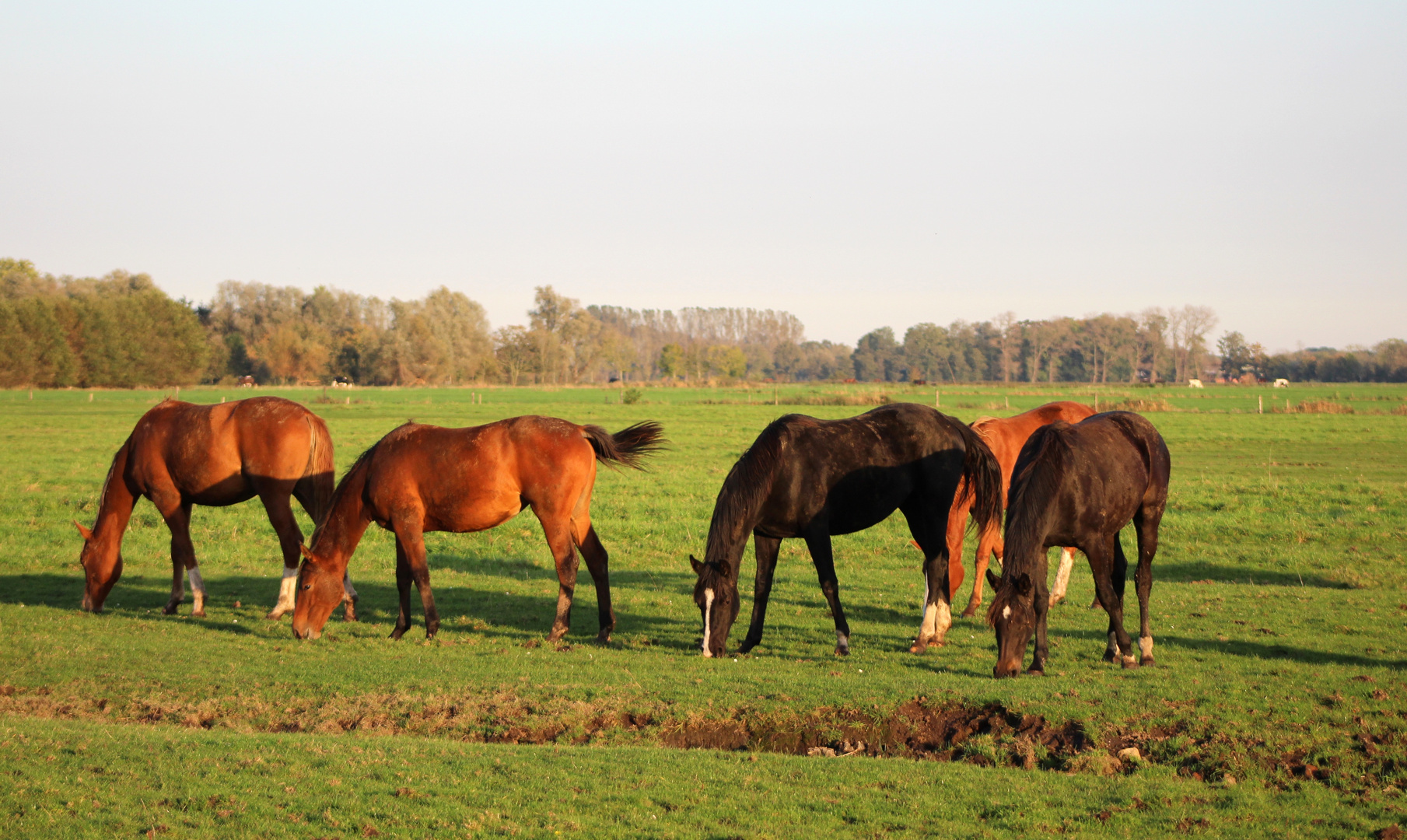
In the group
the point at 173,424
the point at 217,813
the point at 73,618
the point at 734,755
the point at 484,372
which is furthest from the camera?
the point at 484,372

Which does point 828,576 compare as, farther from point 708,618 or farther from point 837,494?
point 708,618

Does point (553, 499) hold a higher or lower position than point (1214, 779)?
higher

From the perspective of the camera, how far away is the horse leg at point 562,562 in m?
8.84

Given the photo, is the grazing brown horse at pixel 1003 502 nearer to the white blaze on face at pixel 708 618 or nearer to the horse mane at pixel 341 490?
the white blaze on face at pixel 708 618

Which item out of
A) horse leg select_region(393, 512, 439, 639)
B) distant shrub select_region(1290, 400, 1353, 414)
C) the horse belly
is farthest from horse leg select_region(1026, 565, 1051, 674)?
distant shrub select_region(1290, 400, 1353, 414)

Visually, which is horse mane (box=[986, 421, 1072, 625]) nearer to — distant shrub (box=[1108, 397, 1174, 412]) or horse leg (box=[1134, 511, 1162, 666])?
horse leg (box=[1134, 511, 1162, 666])

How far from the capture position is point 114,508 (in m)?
10.3

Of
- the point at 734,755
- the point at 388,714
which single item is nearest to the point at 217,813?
the point at 388,714

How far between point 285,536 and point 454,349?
105288 millimetres

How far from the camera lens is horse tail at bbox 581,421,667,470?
29.9 feet

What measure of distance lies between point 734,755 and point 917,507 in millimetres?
3661

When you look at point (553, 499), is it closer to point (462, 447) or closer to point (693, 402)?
point (462, 447)

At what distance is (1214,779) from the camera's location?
17.7ft

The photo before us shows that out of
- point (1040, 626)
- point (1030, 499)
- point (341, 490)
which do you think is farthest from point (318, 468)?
point (1040, 626)
